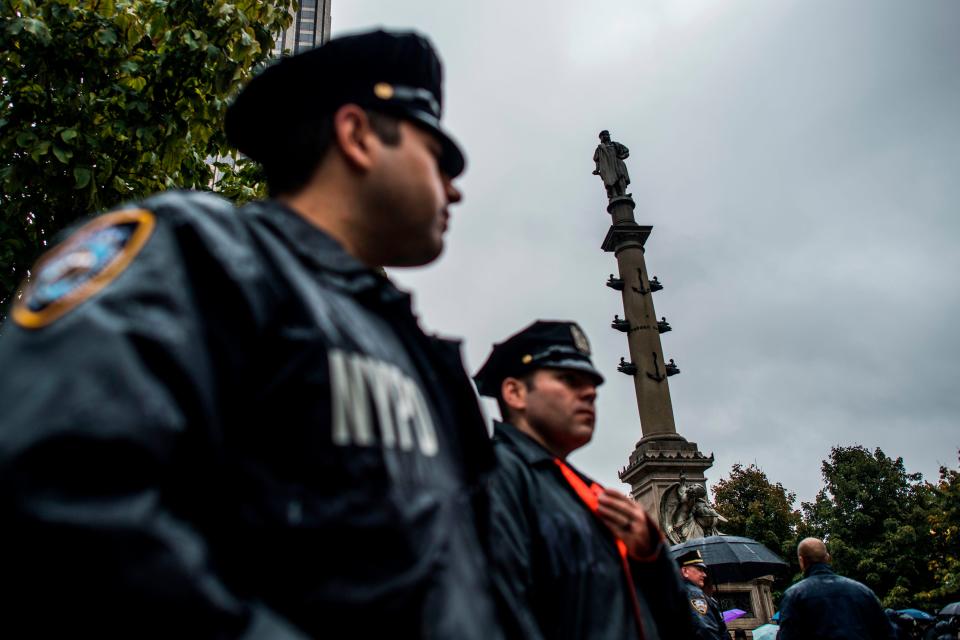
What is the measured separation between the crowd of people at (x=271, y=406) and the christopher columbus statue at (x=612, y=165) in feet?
81.9

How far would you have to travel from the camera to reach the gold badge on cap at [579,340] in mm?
3145

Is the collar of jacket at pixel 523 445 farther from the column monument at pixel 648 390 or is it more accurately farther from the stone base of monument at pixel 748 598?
the stone base of monument at pixel 748 598

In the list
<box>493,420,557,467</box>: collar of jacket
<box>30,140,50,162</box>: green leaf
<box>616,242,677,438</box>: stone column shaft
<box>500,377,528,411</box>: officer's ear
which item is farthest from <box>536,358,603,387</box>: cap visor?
<box>616,242,677,438</box>: stone column shaft

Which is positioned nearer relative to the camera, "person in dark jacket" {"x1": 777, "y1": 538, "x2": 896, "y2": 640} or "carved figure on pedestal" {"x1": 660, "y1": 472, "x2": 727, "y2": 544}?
"person in dark jacket" {"x1": 777, "y1": 538, "x2": 896, "y2": 640}

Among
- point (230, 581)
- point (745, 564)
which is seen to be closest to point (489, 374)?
point (230, 581)

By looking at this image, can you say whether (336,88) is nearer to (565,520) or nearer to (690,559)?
(565,520)

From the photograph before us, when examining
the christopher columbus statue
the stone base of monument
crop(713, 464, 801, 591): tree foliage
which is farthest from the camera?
crop(713, 464, 801, 591): tree foliage

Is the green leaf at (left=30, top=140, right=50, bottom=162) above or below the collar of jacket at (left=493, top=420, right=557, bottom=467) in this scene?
above

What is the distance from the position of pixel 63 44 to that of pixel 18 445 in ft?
18.2

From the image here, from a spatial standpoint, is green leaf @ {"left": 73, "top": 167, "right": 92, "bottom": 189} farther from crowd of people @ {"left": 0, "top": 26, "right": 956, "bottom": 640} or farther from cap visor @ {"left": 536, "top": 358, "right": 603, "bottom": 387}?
crowd of people @ {"left": 0, "top": 26, "right": 956, "bottom": 640}

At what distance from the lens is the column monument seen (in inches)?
685

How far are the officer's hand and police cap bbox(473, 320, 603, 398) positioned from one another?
0.68 m

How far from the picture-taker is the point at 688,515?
17.2 meters

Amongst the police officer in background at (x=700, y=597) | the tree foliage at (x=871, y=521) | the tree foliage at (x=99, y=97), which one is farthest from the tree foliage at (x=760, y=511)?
the tree foliage at (x=99, y=97)
